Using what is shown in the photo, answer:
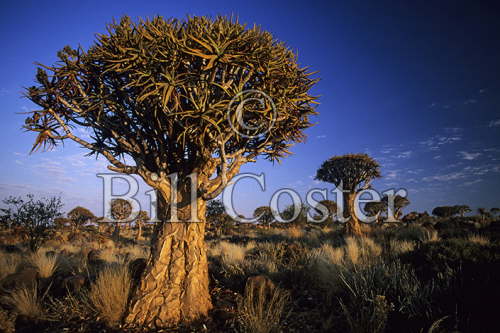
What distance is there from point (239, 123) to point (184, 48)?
142 centimetres

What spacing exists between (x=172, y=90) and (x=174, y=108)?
0.29m

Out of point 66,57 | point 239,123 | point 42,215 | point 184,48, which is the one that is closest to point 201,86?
point 184,48

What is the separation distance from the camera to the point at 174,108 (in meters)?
3.78

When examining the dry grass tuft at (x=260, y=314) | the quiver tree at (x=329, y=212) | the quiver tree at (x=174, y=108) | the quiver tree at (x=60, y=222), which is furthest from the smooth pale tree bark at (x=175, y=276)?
the quiver tree at (x=329, y=212)

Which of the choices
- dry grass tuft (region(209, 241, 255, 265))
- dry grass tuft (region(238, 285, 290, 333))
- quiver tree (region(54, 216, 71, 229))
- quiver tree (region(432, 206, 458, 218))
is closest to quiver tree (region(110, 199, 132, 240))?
quiver tree (region(54, 216, 71, 229))

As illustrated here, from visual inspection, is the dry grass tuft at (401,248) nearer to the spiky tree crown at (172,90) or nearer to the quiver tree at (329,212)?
the spiky tree crown at (172,90)

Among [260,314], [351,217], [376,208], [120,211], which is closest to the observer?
[260,314]

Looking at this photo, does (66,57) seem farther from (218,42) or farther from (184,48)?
(218,42)

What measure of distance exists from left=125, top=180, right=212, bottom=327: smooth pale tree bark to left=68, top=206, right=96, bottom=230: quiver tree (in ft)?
103

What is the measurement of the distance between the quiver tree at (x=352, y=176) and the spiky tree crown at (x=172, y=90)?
34.8 ft

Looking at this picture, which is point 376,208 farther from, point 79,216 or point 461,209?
point 79,216

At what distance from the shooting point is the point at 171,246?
13.7ft

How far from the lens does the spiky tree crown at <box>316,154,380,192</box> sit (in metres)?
14.1

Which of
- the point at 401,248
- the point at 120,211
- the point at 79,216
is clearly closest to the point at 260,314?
the point at 401,248
